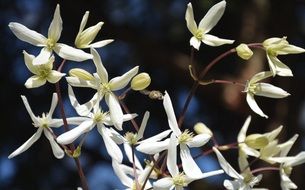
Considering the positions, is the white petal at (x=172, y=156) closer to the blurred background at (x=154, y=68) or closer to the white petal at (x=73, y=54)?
the white petal at (x=73, y=54)

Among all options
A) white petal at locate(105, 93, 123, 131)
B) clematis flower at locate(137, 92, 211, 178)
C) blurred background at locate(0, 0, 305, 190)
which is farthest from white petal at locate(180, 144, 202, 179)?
blurred background at locate(0, 0, 305, 190)

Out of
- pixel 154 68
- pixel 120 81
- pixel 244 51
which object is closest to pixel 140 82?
pixel 120 81

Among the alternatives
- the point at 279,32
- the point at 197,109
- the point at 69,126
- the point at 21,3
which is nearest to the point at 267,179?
the point at 279,32

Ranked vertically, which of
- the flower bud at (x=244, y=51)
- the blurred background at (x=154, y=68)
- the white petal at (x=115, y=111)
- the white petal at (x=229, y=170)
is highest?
the flower bud at (x=244, y=51)

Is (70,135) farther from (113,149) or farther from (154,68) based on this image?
(154,68)

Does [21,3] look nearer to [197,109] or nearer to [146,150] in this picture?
[197,109]

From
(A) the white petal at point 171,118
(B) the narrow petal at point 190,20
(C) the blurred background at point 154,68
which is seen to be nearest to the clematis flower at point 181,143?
(A) the white petal at point 171,118
